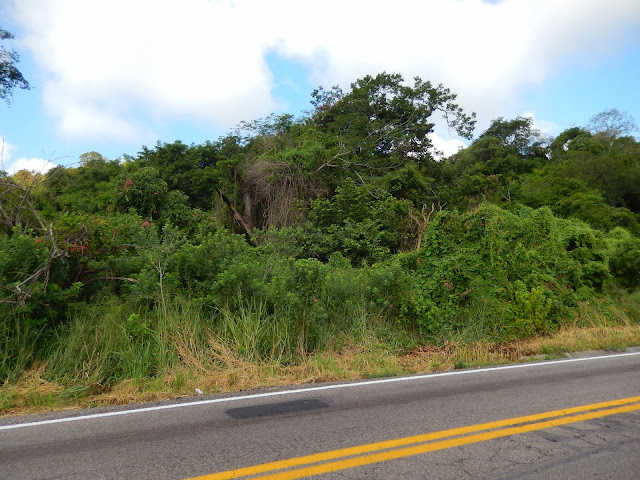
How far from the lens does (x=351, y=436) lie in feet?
17.5

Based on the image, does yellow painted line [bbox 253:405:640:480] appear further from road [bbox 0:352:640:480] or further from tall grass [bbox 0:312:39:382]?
tall grass [bbox 0:312:39:382]

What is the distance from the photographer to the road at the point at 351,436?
14.7ft

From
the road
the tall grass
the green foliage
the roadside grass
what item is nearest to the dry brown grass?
the roadside grass

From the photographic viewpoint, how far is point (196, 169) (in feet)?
89.6

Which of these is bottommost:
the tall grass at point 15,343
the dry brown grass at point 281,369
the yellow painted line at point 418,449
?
the yellow painted line at point 418,449

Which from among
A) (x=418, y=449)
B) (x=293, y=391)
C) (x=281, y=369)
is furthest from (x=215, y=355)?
(x=418, y=449)

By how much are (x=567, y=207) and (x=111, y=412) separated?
76.5 ft

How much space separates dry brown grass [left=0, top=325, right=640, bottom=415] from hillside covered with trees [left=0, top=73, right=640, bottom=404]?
225mm

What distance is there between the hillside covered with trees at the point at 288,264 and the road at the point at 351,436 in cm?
206

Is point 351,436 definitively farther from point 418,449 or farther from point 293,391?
point 293,391

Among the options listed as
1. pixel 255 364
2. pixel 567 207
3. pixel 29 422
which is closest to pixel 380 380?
pixel 255 364

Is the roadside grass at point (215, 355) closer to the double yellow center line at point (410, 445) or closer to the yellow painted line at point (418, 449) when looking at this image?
the double yellow center line at point (410, 445)

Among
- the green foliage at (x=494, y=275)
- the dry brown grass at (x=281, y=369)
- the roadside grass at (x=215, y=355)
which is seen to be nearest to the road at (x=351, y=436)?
the dry brown grass at (x=281, y=369)

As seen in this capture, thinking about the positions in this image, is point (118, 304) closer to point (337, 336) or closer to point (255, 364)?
point (255, 364)
